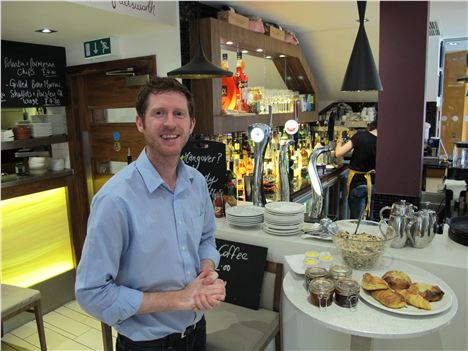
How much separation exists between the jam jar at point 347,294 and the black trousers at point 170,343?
0.59m

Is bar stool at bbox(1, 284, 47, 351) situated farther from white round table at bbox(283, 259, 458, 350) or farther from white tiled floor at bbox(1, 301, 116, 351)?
white round table at bbox(283, 259, 458, 350)

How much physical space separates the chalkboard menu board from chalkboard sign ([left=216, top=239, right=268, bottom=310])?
8.09 feet

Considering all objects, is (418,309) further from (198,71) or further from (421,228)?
(198,71)

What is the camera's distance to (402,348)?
1.92 m

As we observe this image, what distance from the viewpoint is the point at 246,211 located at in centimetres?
243

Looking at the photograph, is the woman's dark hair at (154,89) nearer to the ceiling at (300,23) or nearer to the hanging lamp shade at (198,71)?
the hanging lamp shade at (198,71)

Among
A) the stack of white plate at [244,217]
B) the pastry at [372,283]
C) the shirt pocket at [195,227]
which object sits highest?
the shirt pocket at [195,227]

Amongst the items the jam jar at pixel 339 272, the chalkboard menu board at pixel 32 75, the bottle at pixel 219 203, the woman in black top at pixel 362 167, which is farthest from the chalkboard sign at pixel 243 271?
the chalkboard menu board at pixel 32 75

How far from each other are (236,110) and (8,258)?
2489 millimetres

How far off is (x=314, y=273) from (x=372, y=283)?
22 cm

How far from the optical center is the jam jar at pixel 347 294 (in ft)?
4.69

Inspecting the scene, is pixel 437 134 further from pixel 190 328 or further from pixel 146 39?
pixel 190 328

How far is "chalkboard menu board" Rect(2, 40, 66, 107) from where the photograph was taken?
11.2ft

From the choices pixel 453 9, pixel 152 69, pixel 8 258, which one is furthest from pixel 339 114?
pixel 8 258
